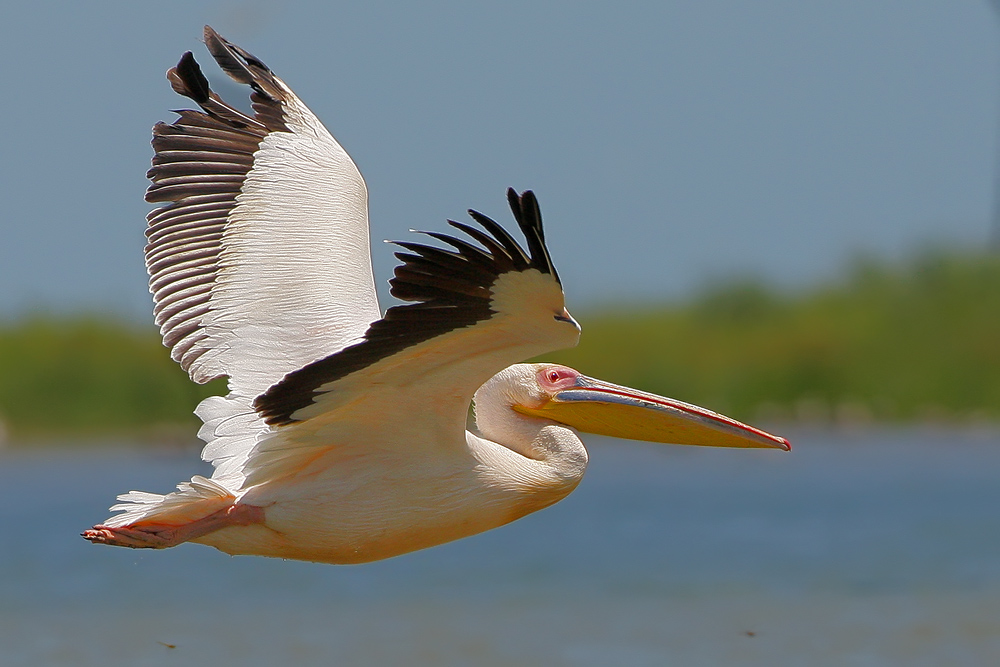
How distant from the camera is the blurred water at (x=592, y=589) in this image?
11305mm

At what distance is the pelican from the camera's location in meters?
4.25

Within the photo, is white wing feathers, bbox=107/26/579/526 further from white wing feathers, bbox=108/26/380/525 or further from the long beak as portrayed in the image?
the long beak

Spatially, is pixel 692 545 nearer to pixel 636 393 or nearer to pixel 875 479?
pixel 875 479

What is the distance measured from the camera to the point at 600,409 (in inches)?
→ 219

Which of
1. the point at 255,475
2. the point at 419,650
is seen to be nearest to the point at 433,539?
the point at 255,475

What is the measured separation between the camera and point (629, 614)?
42.0 feet

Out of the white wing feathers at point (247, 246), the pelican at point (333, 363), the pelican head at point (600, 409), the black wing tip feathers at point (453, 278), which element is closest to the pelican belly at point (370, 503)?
the pelican at point (333, 363)

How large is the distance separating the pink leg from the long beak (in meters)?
1.15

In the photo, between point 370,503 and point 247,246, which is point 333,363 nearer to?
point 370,503

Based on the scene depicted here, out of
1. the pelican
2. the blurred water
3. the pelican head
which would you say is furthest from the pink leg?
the blurred water

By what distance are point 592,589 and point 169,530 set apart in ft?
31.6

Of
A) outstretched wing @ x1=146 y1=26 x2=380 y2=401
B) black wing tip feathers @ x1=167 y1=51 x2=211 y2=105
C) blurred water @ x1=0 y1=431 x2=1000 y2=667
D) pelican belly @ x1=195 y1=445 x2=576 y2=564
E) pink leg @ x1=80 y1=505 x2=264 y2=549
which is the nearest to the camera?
pink leg @ x1=80 y1=505 x2=264 y2=549

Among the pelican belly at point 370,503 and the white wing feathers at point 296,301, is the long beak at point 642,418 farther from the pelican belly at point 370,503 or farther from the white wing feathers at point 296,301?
the white wing feathers at point 296,301

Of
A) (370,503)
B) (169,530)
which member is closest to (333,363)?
(370,503)
